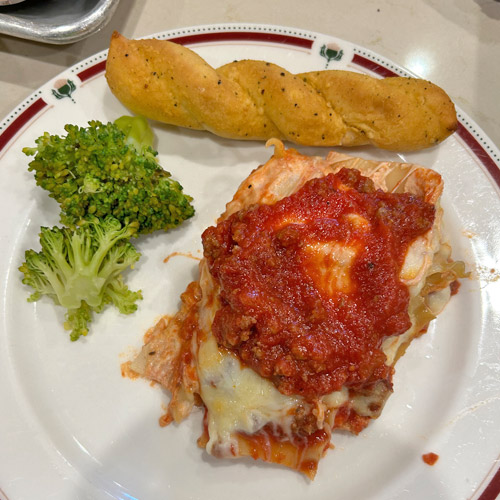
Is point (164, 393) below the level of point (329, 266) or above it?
below

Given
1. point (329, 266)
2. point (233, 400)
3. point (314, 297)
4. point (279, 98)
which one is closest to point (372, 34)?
point (279, 98)

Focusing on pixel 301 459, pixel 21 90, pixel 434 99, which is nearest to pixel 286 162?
pixel 434 99

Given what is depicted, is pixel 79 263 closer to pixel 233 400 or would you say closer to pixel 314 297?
pixel 233 400

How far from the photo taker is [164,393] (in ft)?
9.39

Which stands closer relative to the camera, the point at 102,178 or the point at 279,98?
the point at 102,178

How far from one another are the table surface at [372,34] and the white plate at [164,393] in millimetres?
643

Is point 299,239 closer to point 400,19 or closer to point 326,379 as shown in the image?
point 326,379

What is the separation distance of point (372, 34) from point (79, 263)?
3.02m

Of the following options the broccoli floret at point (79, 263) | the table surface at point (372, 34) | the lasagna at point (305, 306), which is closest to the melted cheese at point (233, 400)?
the lasagna at point (305, 306)

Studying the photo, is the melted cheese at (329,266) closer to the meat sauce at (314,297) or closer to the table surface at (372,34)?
the meat sauce at (314,297)

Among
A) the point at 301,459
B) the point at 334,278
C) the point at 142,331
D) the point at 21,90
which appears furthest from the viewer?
the point at 21,90

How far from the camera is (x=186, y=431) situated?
2816 millimetres

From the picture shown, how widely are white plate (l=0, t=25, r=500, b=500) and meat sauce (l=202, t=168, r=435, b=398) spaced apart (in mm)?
677

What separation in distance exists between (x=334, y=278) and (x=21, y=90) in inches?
118
